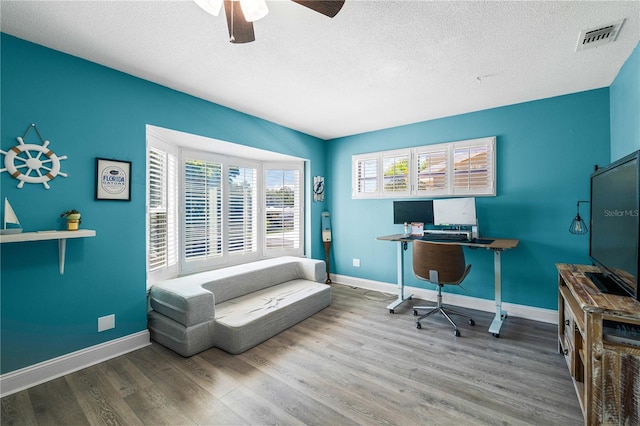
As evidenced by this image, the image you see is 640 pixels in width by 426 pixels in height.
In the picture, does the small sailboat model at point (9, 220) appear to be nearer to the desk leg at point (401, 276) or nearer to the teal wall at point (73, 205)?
the teal wall at point (73, 205)

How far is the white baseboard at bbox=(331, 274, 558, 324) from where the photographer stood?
307 centimetres

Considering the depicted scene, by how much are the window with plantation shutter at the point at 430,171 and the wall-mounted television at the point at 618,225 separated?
4.49 feet

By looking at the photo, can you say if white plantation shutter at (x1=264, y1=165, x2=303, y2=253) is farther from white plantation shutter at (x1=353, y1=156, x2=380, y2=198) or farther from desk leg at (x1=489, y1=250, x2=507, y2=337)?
desk leg at (x1=489, y1=250, x2=507, y2=337)

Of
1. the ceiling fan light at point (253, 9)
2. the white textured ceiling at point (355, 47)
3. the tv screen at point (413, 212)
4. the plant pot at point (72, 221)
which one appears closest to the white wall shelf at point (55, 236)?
the plant pot at point (72, 221)

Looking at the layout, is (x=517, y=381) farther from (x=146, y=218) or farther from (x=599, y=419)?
(x=146, y=218)

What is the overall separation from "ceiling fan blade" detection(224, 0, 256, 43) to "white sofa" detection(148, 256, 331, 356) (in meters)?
2.05

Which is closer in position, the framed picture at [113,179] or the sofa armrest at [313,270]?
the framed picture at [113,179]

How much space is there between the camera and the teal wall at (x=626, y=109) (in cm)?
208

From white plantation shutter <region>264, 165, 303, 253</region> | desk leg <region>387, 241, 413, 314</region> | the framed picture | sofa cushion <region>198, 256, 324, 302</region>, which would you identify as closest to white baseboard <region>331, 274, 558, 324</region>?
desk leg <region>387, 241, 413, 314</region>

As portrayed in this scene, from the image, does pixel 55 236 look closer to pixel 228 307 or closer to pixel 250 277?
pixel 228 307

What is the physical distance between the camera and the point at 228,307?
2.82 m

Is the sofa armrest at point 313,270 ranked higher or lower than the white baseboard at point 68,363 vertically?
higher

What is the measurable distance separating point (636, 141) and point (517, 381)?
2044 mm

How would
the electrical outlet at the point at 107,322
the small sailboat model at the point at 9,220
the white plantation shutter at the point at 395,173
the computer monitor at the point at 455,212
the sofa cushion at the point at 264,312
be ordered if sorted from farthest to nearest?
the white plantation shutter at the point at 395,173, the computer monitor at the point at 455,212, the sofa cushion at the point at 264,312, the electrical outlet at the point at 107,322, the small sailboat model at the point at 9,220
